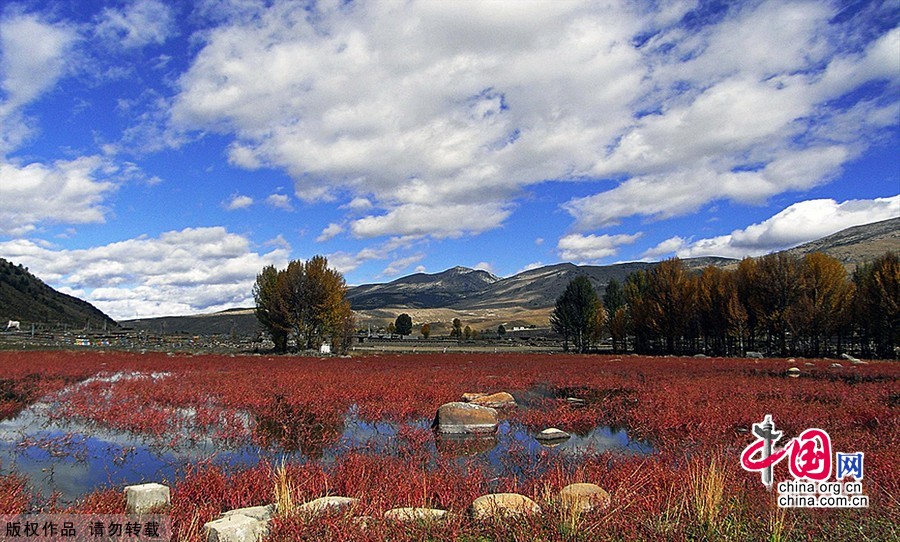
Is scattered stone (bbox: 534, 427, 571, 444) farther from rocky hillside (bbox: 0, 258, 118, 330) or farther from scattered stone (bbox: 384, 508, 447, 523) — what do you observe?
rocky hillside (bbox: 0, 258, 118, 330)

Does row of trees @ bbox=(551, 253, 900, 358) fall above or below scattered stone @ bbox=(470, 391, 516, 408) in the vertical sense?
above

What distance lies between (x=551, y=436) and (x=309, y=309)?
151 feet

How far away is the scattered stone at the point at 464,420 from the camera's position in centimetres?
1558

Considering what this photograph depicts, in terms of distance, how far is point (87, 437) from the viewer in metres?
15.0

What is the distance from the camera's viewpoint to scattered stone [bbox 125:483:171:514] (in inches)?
301

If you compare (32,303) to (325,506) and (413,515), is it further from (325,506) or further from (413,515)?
(413,515)

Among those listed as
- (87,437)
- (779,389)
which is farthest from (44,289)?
(779,389)

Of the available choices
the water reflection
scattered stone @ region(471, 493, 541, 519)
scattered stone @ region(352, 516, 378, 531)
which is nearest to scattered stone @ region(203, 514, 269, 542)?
scattered stone @ region(352, 516, 378, 531)

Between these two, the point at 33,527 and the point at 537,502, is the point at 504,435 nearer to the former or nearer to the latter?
the point at 537,502

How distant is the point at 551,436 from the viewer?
14.9 meters

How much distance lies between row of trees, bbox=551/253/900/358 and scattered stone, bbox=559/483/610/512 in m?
57.6

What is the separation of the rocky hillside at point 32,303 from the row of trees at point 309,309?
199 ft

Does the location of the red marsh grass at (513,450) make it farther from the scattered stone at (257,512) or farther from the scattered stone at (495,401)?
the scattered stone at (495,401)

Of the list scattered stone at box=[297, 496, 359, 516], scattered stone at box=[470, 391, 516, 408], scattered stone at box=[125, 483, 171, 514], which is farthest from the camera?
scattered stone at box=[470, 391, 516, 408]
